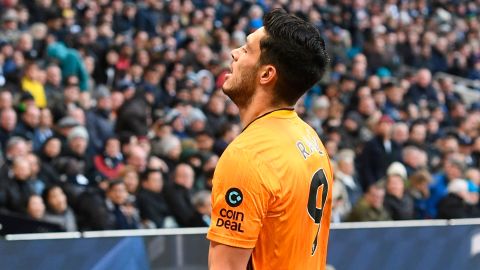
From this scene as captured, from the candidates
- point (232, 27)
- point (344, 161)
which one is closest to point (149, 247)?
point (344, 161)

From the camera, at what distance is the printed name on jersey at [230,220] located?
290cm

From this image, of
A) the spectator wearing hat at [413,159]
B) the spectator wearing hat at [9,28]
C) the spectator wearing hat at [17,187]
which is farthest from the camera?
the spectator wearing hat at [9,28]

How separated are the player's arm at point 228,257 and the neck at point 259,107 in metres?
0.45

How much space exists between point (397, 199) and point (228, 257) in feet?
22.6

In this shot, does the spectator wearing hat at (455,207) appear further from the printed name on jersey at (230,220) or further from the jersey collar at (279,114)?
the printed name on jersey at (230,220)

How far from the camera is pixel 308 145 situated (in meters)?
3.17

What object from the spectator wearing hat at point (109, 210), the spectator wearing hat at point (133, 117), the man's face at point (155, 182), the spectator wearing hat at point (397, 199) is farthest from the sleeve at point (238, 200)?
the spectator wearing hat at point (133, 117)

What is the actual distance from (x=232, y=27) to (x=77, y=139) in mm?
8087

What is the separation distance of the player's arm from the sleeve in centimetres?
2

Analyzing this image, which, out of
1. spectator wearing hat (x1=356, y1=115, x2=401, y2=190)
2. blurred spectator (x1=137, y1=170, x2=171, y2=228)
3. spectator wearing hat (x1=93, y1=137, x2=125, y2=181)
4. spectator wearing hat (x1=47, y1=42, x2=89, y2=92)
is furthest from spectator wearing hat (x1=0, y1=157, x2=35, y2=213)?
spectator wearing hat (x1=356, y1=115, x2=401, y2=190)

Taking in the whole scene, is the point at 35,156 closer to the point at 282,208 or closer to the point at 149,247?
the point at 149,247

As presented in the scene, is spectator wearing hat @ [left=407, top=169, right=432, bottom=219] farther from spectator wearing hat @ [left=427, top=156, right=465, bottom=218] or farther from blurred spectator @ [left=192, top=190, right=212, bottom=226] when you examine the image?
blurred spectator @ [left=192, top=190, right=212, bottom=226]

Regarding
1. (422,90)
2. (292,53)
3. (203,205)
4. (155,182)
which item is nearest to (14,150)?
(155,182)

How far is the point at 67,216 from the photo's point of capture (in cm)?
802
